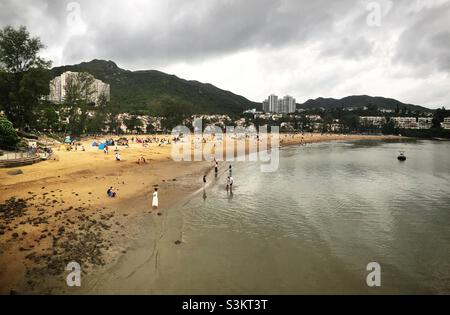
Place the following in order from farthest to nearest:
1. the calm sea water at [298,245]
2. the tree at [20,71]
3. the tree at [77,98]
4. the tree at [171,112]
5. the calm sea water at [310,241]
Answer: the tree at [171,112] → the tree at [77,98] → the tree at [20,71] → the calm sea water at [310,241] → the calm sea water at [298,245]

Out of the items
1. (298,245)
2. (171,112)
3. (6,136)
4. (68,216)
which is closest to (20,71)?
(6,136)

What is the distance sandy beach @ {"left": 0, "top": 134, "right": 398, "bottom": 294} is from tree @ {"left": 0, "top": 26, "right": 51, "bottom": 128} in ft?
61.4

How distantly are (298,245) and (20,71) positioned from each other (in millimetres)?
52493

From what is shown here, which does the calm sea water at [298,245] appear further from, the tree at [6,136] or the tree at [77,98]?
the tree at [77,98]

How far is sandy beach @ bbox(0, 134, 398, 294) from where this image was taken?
41.6 ft

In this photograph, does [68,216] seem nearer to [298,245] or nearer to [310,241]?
[298,245]

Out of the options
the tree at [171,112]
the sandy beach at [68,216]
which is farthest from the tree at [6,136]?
the tree at [171,112]

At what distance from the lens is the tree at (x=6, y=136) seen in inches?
1362

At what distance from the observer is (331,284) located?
13.2 metres

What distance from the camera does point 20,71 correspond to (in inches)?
1911

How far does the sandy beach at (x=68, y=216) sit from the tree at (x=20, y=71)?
737 inches

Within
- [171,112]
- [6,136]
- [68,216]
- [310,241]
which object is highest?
[171,112]
